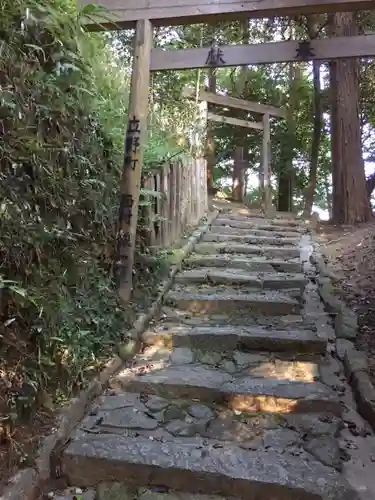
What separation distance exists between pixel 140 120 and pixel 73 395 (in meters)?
2.54

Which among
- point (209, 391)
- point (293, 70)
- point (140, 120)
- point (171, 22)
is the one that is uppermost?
point (293, 70)

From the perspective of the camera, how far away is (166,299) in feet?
15.7

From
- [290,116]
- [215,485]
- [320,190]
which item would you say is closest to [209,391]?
[215,485]

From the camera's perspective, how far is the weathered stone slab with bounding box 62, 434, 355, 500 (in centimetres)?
236

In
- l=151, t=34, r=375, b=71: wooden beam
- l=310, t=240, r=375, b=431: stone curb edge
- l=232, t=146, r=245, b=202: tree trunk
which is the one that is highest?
l=232, t=146, r=245, b=202: tree trunk

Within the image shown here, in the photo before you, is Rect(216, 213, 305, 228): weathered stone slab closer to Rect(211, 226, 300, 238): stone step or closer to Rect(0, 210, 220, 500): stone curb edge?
Rect(211, 226, 300, 238): stone step

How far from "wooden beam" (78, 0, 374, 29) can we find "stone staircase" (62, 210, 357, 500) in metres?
2.59

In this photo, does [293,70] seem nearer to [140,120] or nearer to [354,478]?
[140,120]

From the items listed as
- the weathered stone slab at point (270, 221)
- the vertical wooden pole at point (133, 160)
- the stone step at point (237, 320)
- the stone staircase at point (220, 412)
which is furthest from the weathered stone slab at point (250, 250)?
the vertical wooden pole at point (133, 160)

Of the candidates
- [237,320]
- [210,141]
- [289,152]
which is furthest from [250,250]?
[289,152]

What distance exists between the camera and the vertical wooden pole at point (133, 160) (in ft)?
13.7

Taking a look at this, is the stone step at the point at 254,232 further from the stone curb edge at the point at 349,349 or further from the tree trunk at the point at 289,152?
the tree trunk at the point at 289,152

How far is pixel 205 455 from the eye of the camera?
8.52 ft

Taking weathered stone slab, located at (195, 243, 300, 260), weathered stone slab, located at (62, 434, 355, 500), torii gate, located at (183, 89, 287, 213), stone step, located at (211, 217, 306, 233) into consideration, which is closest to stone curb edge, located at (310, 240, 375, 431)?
weathered stone slab, located at (62, 434, 355, 500)
